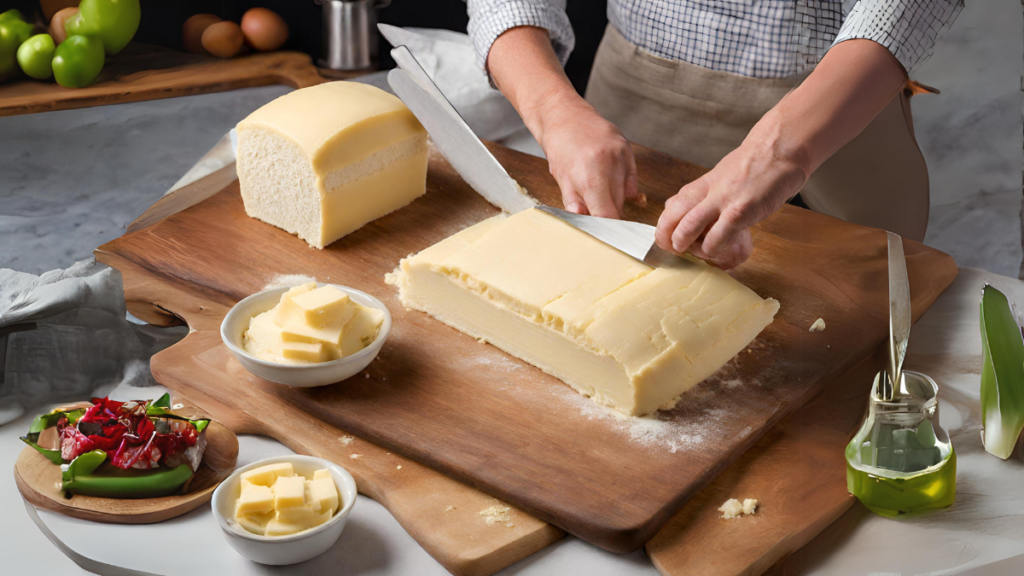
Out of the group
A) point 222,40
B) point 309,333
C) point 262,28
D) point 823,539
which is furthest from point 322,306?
point 262,28

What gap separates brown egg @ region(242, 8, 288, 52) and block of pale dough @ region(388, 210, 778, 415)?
1.93 m

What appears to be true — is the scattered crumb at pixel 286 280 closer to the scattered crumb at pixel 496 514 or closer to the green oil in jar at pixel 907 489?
the scattered crumb at pixel 496 514

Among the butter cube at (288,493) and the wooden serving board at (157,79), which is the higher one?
the wooden serving board at (157,79)

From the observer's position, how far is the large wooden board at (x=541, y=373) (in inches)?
55.6

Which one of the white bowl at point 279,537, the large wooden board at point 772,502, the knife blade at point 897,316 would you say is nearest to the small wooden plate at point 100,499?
the white bowl at point 279,537

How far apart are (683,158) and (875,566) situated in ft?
5.24

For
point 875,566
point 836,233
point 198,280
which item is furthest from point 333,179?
point 875,566

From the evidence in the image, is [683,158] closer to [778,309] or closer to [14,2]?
[778,309]

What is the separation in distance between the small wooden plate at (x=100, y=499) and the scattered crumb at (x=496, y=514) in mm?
454

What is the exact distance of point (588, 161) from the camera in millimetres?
1971

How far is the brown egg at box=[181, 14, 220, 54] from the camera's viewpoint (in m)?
2.83

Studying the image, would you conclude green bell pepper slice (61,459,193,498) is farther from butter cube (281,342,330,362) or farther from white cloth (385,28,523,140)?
white cloth (385,28,523,140)

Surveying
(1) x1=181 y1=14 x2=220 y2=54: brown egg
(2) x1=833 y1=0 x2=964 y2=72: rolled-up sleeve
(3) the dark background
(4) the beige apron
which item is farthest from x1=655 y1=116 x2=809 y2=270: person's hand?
(3) the dark background

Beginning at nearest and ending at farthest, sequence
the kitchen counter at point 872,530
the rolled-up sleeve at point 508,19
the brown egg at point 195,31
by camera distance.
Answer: the kitchen counter at point 872,530
the rolled-up sleeve at point 508,19
the brown egg at point 195,31
